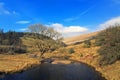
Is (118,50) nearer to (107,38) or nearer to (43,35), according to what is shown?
(107,38)

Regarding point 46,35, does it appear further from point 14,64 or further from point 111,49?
point 111,49

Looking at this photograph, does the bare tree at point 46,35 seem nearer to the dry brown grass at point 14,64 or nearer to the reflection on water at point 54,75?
the dry brown grass at point 14,64

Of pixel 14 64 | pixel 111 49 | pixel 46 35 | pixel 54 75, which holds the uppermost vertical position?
pixel 46 35

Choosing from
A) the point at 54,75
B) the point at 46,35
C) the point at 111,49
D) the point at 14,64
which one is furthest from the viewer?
the point at 46,35

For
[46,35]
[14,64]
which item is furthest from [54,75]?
[46,35]

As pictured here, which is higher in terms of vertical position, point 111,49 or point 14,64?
point 111,49

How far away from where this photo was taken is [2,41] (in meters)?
138

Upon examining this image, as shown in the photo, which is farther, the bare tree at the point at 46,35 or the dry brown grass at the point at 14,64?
the bare tree at the point at 46,35

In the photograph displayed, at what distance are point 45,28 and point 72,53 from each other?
22.4 metres

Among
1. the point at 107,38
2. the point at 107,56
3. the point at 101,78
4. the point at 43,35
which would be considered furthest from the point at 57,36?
the point at 101,78

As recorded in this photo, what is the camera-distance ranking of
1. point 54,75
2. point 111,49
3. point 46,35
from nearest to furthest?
point 54,75, point 111,49, point 46,35

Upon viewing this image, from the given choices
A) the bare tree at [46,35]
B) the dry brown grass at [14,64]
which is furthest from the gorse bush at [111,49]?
the bare tree at [46,35]

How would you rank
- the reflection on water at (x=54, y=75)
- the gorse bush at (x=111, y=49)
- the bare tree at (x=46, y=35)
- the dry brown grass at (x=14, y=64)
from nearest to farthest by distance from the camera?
the reflection on water at (x=54, y=75) < the dry brown grass at (x=14, y=64) < the gorse bush at (x=111, y=49) < the bare tree at (x=46, y=35)

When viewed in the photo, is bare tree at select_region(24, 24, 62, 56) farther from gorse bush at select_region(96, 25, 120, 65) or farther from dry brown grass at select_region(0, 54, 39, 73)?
gorse bush at select_region(96, 25, 120, 65)
